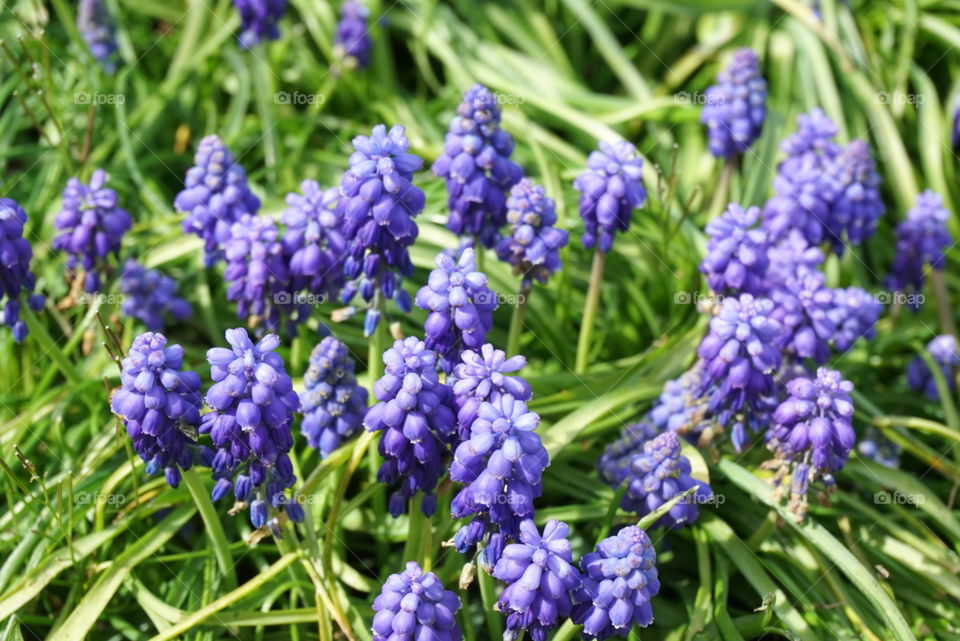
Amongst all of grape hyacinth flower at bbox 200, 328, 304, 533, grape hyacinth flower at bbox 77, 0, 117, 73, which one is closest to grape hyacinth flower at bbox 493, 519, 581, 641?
grape hyacinth flower at bbox 200, 328, 304, 533

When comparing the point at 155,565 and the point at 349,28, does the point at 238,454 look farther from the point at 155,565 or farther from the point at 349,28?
the point at 349,28

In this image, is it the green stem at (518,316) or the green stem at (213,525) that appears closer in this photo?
the green stem at (213,525)

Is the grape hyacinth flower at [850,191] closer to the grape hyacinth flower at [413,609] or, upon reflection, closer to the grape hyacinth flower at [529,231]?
the grape hyacinth flower at [529,231]

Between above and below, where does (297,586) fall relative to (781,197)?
below

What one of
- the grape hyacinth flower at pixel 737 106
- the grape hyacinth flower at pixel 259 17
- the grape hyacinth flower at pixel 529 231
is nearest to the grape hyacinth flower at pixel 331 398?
the grape hyacinth flower at pixel 529 231

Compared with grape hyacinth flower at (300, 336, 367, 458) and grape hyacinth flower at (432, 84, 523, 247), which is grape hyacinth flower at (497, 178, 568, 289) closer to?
grape hyacinth flower at (432, 84, 523, 247)

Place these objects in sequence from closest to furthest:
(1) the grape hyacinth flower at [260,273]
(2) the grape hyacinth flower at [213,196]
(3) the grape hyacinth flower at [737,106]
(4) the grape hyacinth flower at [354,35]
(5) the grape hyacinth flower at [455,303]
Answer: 1. (5) the grape hyacinth flower at [455,303]
2. (1) the grape hyacinth flower at [260,273]
3. (2) the grape hyacinth flower at [213,196]
4. (3) the grape hyacinth flower at [737,106]
5. (4) the grape hyacinth flower at [354,35]

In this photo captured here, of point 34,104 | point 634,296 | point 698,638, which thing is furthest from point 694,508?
point 34,104
